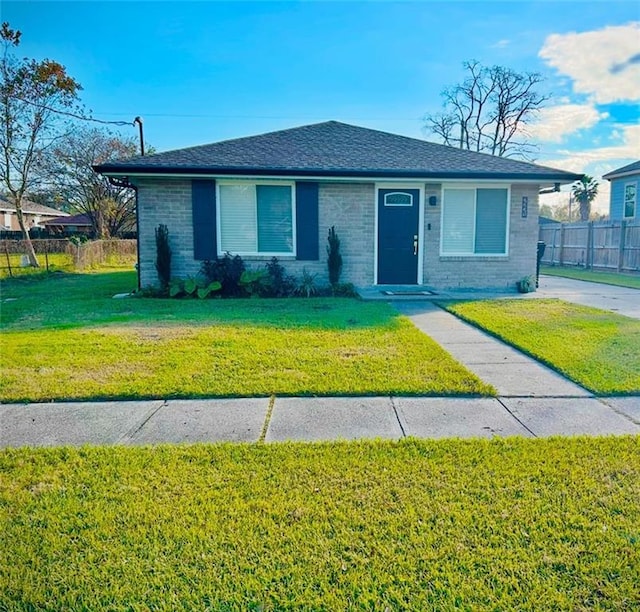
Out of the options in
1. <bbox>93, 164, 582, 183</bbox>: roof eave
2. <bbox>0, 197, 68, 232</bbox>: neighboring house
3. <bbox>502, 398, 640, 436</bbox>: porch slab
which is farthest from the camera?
<bbox>0, 197, 68, 232</bbox>: neighboring house

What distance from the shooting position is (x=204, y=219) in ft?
33.6

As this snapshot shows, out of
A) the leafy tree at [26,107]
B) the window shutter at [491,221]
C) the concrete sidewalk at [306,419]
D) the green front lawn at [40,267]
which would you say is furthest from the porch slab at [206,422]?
the leafy tree at [26,107]

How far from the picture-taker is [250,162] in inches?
398

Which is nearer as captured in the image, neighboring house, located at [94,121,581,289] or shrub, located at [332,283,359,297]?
neighboring house, located at [94,121,581,289]

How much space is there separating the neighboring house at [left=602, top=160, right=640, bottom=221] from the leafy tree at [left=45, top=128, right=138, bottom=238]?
82.9 ft

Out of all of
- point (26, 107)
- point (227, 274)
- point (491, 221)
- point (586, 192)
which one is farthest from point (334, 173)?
point (586, 192)

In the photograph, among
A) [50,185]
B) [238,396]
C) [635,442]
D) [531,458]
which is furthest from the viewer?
→ [50,185]

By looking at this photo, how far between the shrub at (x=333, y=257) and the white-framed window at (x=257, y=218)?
85 centimetres

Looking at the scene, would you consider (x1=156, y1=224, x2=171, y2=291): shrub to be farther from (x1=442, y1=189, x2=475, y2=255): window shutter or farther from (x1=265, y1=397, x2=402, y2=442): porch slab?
(x1=265, y1=397, x2=402, y2=442): porch slab

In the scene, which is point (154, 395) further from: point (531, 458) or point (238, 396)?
point (531, 458)

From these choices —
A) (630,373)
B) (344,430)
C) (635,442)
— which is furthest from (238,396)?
(630,373)

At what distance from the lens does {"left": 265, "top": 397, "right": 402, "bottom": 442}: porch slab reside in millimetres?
3268

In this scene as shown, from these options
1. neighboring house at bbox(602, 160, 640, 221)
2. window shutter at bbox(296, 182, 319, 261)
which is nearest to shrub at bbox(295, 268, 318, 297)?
window shutter at bbox(296, 182, 319, 261)

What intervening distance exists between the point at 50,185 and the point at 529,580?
101ft
